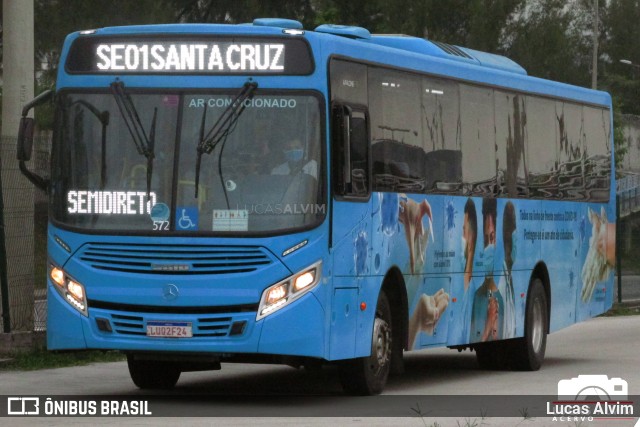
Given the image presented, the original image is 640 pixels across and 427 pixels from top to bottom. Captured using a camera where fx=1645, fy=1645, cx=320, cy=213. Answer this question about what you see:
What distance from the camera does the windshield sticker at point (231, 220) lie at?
13.2m

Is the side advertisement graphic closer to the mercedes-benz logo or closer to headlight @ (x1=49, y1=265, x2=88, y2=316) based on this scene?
the mercedes-benz logo

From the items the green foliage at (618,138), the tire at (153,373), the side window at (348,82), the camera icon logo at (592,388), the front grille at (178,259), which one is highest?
the green foliage at (618,138)

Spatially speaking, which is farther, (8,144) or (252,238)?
(8,144)

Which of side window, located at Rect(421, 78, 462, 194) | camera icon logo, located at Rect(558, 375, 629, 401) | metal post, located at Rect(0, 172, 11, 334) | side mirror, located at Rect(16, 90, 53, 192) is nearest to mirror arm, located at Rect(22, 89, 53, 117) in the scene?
side mirror, located at Rect(16, 90, 53, 192)

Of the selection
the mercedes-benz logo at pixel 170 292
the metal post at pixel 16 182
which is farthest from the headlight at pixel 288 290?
the metal post at pixel 16 182

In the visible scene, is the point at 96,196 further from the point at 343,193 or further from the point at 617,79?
the point at 617,79

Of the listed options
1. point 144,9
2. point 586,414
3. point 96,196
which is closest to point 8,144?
point 96,196

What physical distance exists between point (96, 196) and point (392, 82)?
318cm

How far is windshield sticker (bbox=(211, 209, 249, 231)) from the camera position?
518 inches

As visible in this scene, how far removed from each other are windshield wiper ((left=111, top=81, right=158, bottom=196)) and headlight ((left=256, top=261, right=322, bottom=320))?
1339 mm

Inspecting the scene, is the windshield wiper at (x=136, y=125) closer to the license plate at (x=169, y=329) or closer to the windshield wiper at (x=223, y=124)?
the windshield wiper at (x=223, y=124)

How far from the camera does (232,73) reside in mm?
13523

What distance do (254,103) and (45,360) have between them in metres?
5.64

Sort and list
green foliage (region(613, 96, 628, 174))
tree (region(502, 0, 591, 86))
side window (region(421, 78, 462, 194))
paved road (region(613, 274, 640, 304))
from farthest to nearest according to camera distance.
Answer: green foliage (region(613, 96, 628, 174))
tree (region(502, 0, 591, 86))
paved road (region(613, 274, 640, 304))
side window (region(421, 78, 462, 194))
